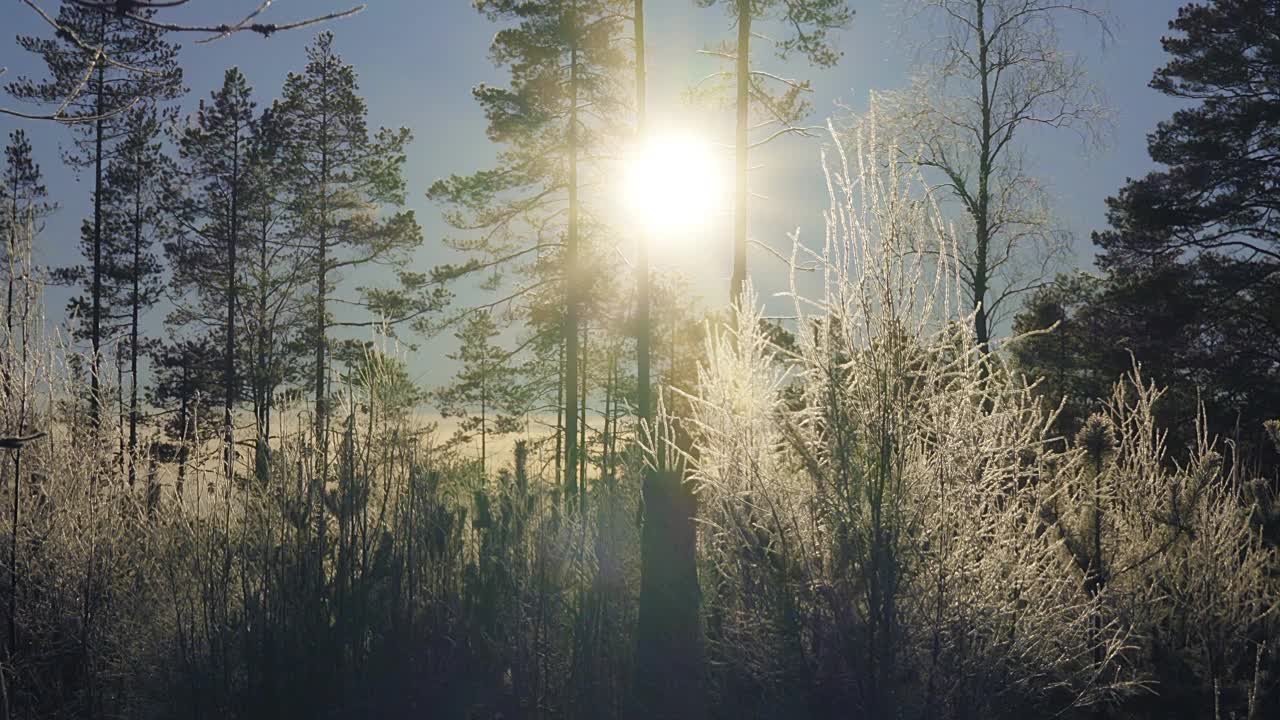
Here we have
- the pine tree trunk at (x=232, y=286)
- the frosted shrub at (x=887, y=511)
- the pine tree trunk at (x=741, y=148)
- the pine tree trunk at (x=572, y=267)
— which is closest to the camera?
the frosted shrub at (x=887, y=511)

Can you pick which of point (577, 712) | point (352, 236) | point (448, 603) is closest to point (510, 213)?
point (352, 236)

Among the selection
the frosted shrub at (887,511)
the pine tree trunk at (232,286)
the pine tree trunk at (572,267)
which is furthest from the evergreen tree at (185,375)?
the frosted shrub at (887,511)

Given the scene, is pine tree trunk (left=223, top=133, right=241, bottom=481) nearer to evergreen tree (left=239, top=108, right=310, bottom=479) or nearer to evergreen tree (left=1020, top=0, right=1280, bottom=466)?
evergreen tree (left=239, top=108, right=310, bottom=479)

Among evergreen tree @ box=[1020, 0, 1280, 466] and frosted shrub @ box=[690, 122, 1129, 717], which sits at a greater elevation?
evergreen tree @ box=[1020, 0, 1280, 466]

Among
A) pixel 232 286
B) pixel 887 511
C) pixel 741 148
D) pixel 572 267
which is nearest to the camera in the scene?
pixel 887 511

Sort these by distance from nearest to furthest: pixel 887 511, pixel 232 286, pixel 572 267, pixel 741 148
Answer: pixel 887 511, pixel 741 148, pixel 572 267, pixel 232 286

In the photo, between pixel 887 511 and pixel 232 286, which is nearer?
pixel 887 511

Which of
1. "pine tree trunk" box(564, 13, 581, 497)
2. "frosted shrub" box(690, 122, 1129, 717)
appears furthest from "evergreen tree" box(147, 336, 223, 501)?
"frosted shrub" box(690, 122, 1129, 717)

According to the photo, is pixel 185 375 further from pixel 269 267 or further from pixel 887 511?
pixel 887 511

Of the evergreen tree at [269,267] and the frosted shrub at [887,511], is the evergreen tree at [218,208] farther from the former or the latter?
the frosted shrub at [887,511]

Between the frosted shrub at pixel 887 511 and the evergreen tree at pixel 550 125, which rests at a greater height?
the evergreen tree at pixel 550 125

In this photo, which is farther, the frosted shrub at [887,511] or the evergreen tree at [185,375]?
the evergreen tree at [185,375]

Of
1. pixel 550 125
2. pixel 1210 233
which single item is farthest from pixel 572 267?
pixel 1210 233

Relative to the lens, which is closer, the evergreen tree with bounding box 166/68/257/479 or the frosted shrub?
the frosted shrub
